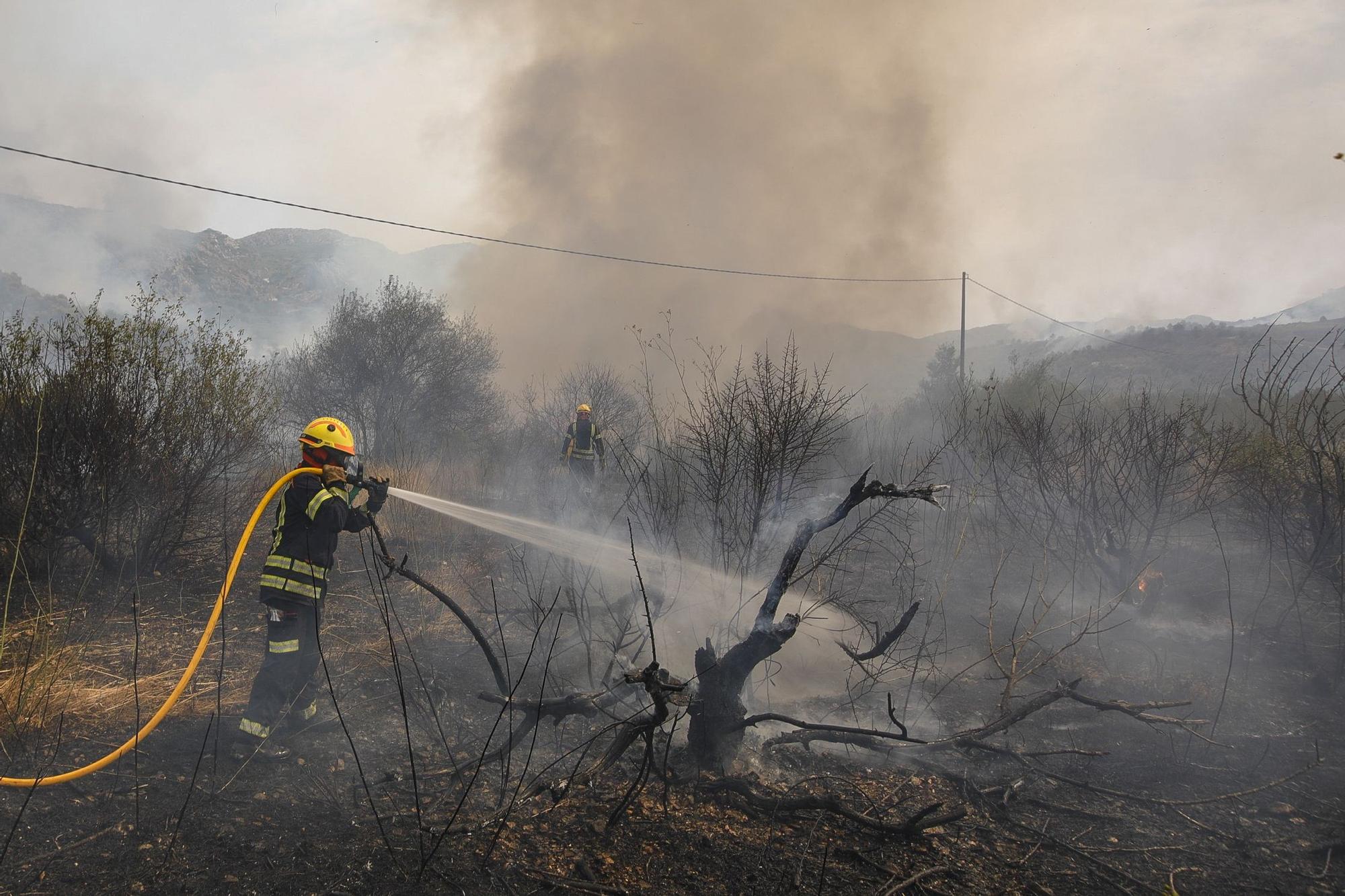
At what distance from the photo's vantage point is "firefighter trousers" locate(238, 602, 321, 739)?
13.0 feet

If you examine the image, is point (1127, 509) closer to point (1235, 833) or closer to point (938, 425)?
point (1235, 833)

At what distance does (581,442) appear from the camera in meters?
11.4

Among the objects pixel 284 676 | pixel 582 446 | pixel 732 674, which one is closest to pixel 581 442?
pixel 582 446

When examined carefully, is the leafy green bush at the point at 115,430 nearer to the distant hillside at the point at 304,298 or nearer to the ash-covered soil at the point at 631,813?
the ash-covered soil at the point at 631,813

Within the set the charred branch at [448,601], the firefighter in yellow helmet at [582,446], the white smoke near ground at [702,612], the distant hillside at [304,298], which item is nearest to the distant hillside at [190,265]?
the distant hillside at [304,298]

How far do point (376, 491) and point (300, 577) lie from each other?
659 mm

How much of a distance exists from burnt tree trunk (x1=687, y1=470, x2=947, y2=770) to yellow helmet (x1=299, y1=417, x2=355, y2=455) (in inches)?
103

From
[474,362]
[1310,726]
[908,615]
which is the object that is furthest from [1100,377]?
[908,615]

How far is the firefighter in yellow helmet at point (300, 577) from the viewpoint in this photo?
4.05 meters

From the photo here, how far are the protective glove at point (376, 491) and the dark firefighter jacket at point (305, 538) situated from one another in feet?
0.30

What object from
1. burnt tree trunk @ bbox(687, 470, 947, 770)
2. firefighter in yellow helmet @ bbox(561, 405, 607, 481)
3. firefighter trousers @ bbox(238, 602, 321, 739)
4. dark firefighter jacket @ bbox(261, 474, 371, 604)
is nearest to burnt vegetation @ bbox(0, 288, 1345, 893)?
burnt tree trunk @ bbox(687, 470, 947, 770)

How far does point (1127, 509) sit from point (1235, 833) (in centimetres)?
466

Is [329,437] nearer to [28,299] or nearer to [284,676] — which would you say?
[284,676]

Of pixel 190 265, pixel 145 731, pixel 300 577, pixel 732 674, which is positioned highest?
pixel 190 265
